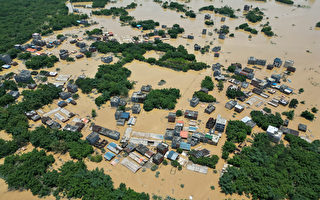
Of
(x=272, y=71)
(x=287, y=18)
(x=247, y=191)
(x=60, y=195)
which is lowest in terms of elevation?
(x=60, y=195)

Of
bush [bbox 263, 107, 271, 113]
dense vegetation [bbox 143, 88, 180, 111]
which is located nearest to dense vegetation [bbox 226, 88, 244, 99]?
bush [bbox 263, 107, 271, 113]

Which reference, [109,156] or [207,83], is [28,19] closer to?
[207,83]

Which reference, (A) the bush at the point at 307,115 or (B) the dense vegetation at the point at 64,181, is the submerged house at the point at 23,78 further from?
(A) the bush at the point at 307,115

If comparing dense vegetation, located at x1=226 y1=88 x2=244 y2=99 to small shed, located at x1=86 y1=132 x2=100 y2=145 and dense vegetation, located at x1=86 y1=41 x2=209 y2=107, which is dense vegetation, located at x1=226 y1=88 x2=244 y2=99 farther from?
small shed, located at x1=86 y1=132 x2=100 y2=145

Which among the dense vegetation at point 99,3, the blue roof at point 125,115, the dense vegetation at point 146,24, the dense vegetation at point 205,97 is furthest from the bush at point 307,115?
the dense vegetation at point 99,3

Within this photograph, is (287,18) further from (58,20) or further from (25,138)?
(25,138)

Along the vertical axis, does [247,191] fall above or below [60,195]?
above

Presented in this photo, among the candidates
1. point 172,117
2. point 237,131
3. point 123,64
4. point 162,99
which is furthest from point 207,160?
point 123,64

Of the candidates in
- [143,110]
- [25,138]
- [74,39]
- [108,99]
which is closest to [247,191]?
[143,110]
